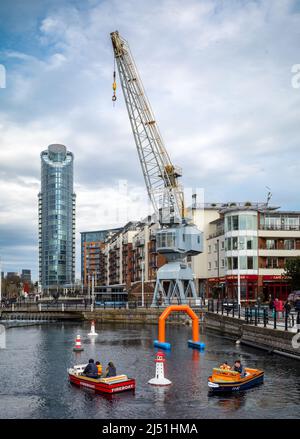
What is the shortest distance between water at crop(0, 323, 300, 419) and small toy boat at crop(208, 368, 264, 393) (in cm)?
41

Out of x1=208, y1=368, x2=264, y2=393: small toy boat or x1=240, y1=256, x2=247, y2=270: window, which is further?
x1=240, y1=256, x2=247, y2=270: window

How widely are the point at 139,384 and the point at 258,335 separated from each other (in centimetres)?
1835

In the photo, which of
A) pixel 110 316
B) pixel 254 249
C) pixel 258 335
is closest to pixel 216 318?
pixel 258 335

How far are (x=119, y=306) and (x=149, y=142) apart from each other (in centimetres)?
2561

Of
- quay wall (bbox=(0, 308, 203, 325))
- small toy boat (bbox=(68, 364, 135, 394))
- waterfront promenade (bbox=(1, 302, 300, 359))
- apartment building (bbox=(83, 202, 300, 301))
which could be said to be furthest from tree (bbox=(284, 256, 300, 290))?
small toy boat (bbox=(68, 364, 135, 394))

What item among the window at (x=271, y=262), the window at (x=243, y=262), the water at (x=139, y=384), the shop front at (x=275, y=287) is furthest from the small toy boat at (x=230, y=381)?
the window at (x=271, y=262)

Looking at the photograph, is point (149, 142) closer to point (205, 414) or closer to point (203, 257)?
point (203, 257)

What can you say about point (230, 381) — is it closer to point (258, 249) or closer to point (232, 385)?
point (232, 385)

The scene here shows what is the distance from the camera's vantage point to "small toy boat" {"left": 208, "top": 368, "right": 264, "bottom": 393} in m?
26.1

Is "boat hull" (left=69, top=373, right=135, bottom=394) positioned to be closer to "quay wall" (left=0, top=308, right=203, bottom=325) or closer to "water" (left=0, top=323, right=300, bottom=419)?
"water" (left=0, top=323, right=300, bottom=419)

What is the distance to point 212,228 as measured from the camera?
352ft

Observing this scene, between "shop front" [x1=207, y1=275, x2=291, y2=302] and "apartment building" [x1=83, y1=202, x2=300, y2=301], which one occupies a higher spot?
"apartment building" [x1=83, y1=202, x2=300, y2=301]

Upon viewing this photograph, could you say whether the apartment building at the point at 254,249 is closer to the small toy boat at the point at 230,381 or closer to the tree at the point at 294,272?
the tree at the point at 294,272

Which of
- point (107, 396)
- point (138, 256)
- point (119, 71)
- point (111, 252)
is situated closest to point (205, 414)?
point (107, 396)
